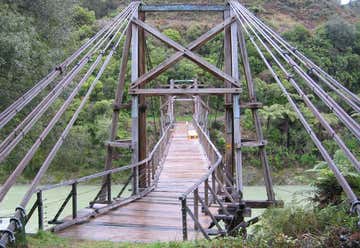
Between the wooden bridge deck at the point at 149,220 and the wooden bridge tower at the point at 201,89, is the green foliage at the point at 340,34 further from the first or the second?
the wooden bridge tower at the point at 201,89

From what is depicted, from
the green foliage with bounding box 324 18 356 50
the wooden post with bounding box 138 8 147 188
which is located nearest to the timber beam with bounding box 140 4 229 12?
the wooden post with bounding box 138 8 147 188

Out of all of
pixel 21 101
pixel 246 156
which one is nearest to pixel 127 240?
pixel 21 101

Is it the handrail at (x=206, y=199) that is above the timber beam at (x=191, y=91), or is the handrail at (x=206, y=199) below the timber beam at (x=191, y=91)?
below

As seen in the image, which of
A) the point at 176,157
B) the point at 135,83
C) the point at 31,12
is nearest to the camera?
the point at 135,83

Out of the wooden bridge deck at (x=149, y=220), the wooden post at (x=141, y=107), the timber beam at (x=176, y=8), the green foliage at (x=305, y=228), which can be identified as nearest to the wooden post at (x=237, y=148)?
the wooden bridge deck at (x=149, y=220)

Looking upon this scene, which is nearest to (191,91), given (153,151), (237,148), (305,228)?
(237,148)

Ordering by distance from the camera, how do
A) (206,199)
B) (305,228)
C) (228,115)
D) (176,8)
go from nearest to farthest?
(305,228)
(206,199)
(228,115)
(176,8)

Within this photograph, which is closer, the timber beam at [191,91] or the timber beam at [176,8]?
the timber beam at [191,91]

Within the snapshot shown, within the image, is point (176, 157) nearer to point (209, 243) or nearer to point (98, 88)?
point (209, 243)

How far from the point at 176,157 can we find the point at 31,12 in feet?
16.0

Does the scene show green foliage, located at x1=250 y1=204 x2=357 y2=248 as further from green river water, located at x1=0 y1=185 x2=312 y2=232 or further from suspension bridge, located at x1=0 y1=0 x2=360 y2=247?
green river water, located at x1=0 y1=185 x2=312 y2=232

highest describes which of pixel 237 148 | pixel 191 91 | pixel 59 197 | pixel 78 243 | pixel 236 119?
pixel 191 91

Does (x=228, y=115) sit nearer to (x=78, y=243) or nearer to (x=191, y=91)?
(x=191, y=91)

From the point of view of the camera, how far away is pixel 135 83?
799 cm
